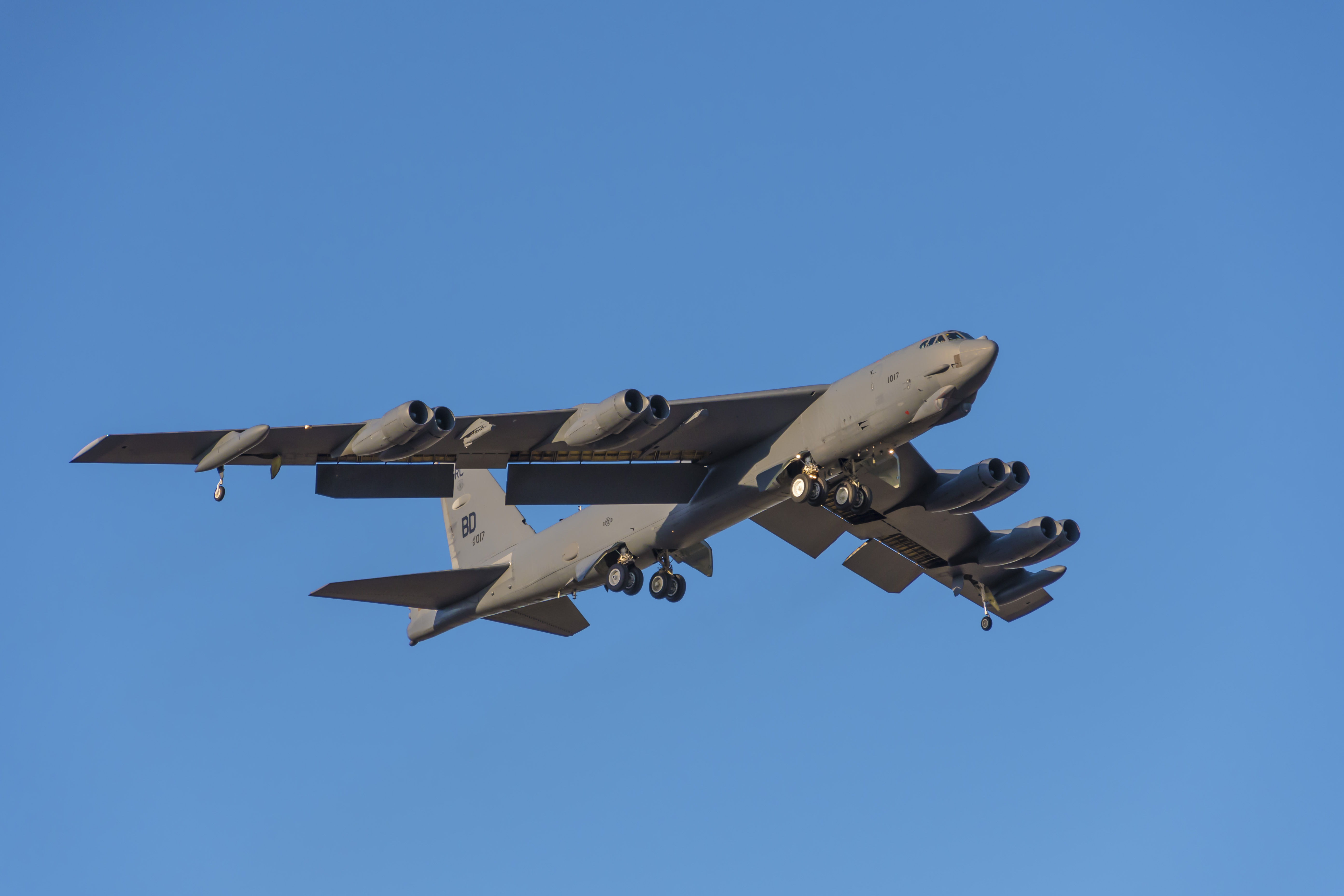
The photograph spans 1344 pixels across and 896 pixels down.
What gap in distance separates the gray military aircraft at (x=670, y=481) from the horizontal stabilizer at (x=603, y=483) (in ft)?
0.11

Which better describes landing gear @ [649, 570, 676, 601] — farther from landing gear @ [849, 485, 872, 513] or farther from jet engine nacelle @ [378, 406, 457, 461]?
jet engine nacelle @ [378, 406, 457, 461]

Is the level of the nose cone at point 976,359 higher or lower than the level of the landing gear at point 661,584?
higher

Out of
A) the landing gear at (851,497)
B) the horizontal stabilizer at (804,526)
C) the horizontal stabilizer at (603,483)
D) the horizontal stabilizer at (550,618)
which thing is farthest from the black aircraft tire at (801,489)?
the horizontal stabilizer at (550,618)

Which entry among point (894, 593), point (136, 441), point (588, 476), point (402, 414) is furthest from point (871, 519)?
point (136, 441)

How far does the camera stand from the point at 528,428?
2516 cm

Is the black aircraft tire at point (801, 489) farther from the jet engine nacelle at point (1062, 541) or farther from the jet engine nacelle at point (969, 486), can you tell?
the jet engine nacelle at point (1062, 541)

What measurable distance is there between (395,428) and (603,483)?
5.68m

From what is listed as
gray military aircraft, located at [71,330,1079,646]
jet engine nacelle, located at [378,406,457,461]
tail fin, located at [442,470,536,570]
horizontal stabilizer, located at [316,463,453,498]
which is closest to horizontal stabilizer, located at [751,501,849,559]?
gray military aircraft, located at [71,330,1079,646]

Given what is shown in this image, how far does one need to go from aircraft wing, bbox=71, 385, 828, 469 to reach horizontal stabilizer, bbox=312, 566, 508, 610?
4175 mm

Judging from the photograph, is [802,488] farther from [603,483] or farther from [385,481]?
[385,481]

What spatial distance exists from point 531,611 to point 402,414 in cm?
970

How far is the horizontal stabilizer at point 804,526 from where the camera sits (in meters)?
30.8

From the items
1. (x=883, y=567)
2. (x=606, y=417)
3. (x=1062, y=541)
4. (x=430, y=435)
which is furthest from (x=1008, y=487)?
(x=430, y=435)

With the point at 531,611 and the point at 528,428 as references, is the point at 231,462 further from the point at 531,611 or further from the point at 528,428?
the point at 531,611
